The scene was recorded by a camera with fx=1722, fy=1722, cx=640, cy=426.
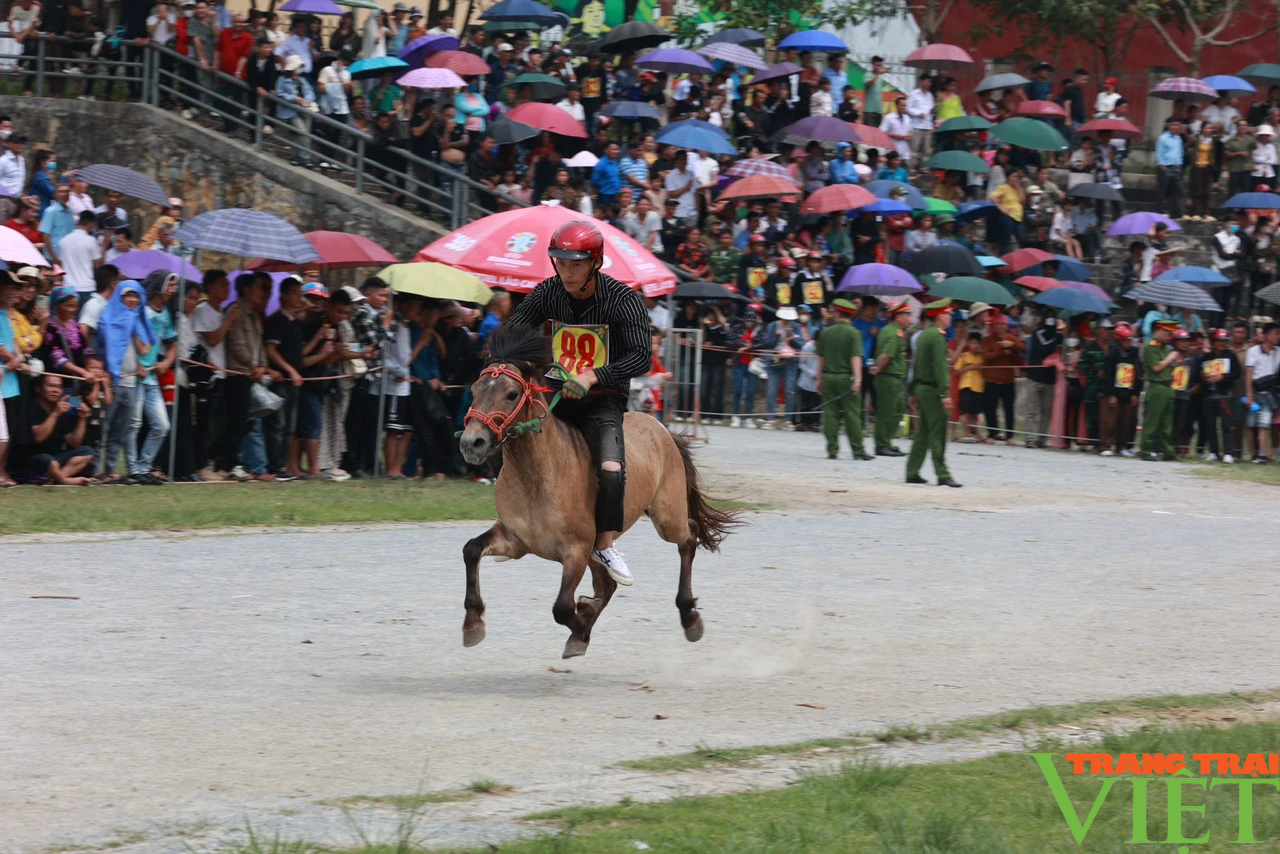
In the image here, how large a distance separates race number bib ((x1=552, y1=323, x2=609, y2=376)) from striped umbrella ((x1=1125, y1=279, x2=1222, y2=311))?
19398mm

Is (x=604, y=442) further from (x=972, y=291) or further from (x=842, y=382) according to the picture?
(x=972, y=291)

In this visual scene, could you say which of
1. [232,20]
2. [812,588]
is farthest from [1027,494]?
[232,20]

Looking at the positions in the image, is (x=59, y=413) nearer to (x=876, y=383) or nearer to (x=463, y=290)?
(x=463, y=290)

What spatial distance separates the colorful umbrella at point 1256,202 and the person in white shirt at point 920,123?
5.72 m

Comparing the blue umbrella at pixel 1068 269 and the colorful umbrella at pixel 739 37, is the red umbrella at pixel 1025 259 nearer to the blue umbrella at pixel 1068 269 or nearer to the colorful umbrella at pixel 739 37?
the blue umbrella at pixel 1068 269

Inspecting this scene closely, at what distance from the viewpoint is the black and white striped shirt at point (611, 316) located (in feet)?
30.6

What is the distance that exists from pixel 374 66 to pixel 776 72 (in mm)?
8239

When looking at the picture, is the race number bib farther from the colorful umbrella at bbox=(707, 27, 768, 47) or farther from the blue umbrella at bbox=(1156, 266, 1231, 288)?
the colorful umbrella at bbox=(707, 27, 768, 47)

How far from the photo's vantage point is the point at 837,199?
27.9m

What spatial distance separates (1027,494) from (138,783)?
15.0 m

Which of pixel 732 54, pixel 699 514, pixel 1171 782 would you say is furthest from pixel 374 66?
pixel 1171 782

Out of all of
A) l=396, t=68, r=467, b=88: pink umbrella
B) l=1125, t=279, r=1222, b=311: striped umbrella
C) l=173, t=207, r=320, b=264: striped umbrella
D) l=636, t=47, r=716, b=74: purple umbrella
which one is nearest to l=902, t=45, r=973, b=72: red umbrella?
l=636, t=47, r=716, b=74: purple umbrella

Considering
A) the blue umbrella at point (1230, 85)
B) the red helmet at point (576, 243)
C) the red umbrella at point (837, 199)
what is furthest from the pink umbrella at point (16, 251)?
the blue umbrella at point (1230, 85)

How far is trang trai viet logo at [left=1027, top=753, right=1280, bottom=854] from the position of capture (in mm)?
6445
